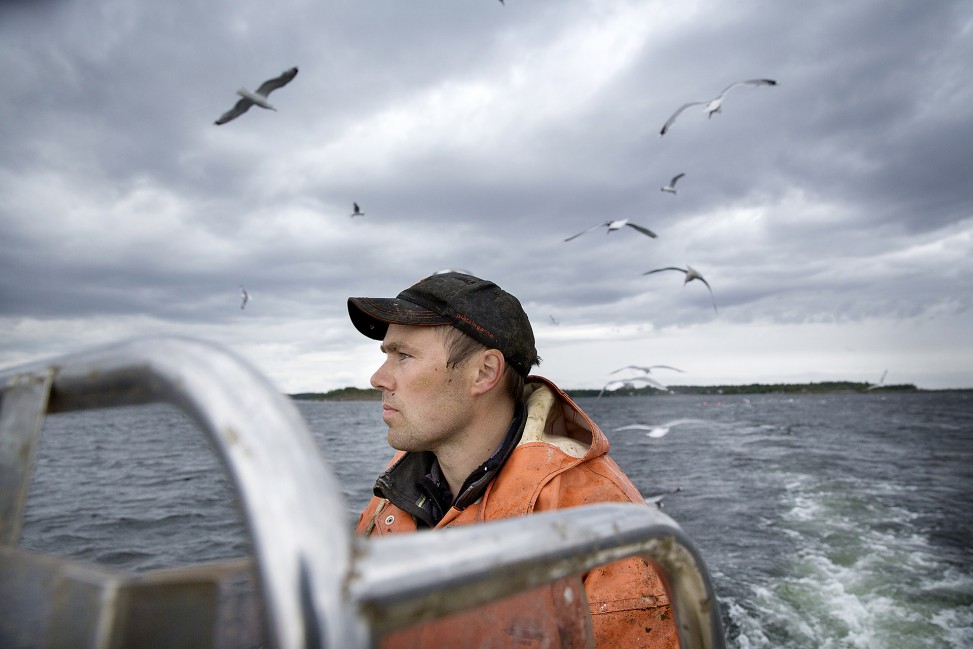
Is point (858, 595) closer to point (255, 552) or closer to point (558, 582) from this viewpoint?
point (558, 582)

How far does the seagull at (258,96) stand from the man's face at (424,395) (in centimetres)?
948

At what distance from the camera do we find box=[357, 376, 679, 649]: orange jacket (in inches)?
33.0

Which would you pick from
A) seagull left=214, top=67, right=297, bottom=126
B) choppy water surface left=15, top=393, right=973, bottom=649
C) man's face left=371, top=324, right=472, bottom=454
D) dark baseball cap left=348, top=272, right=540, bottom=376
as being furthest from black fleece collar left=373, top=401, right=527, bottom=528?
seagull left=214, top=67, right=297, bottom=126

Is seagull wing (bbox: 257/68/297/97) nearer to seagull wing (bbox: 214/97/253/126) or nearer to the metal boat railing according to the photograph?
seagull wing (bbox: 214/97/253/126)

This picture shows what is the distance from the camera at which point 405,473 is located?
2.69 metres

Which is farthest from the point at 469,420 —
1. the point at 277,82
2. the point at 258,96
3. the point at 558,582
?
the point at 277,82

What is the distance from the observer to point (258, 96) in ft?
36.4

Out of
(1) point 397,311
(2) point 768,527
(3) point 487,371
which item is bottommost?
(2) point 768,527

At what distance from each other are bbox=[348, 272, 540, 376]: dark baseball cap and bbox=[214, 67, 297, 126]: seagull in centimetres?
935

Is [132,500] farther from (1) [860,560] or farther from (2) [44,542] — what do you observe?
(1) [860,560]

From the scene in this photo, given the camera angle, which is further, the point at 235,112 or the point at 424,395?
the point at 235,112

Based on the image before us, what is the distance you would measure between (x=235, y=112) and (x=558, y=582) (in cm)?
1223

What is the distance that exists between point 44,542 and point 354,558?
1061 cm

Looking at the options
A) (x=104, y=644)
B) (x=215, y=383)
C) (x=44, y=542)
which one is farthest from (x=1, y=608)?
(x=44, y=542)
